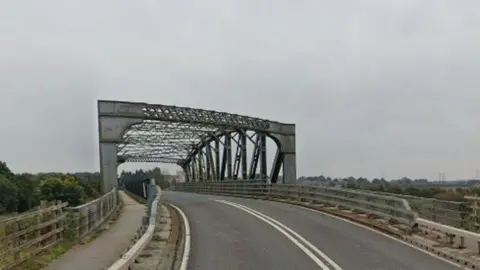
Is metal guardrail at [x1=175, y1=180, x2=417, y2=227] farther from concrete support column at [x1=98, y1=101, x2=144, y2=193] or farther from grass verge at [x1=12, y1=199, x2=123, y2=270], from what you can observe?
concrete support column at [x1=98, y1=101, x2=144, y2=193]

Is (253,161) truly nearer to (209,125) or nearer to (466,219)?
(209,125)

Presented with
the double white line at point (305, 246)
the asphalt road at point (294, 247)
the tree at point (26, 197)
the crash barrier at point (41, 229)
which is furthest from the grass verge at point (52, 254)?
the tree at point (26, 197)

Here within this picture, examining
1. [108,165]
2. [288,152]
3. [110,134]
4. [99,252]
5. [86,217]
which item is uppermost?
[110,134]

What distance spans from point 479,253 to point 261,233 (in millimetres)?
6328

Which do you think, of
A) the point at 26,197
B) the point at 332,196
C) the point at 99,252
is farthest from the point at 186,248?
the point at 26,197

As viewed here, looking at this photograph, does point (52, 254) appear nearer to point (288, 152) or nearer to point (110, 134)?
point (110, 134)

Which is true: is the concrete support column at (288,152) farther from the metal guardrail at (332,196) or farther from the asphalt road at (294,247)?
the asphalt road at (294,247)

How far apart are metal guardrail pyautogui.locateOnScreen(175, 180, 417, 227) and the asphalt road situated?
1255mm

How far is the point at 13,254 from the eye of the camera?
1027 centimetres

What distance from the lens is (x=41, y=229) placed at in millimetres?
12641

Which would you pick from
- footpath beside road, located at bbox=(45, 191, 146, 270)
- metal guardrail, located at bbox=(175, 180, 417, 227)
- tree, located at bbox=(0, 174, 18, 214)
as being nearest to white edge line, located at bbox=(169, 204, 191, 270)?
footpath beside road, located at bbox=(45, 191, 146, 270)

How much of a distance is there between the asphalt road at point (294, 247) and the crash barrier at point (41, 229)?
3.29 m

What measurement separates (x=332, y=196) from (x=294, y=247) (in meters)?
12.6

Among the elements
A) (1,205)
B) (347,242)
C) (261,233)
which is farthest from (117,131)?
(1,205)
